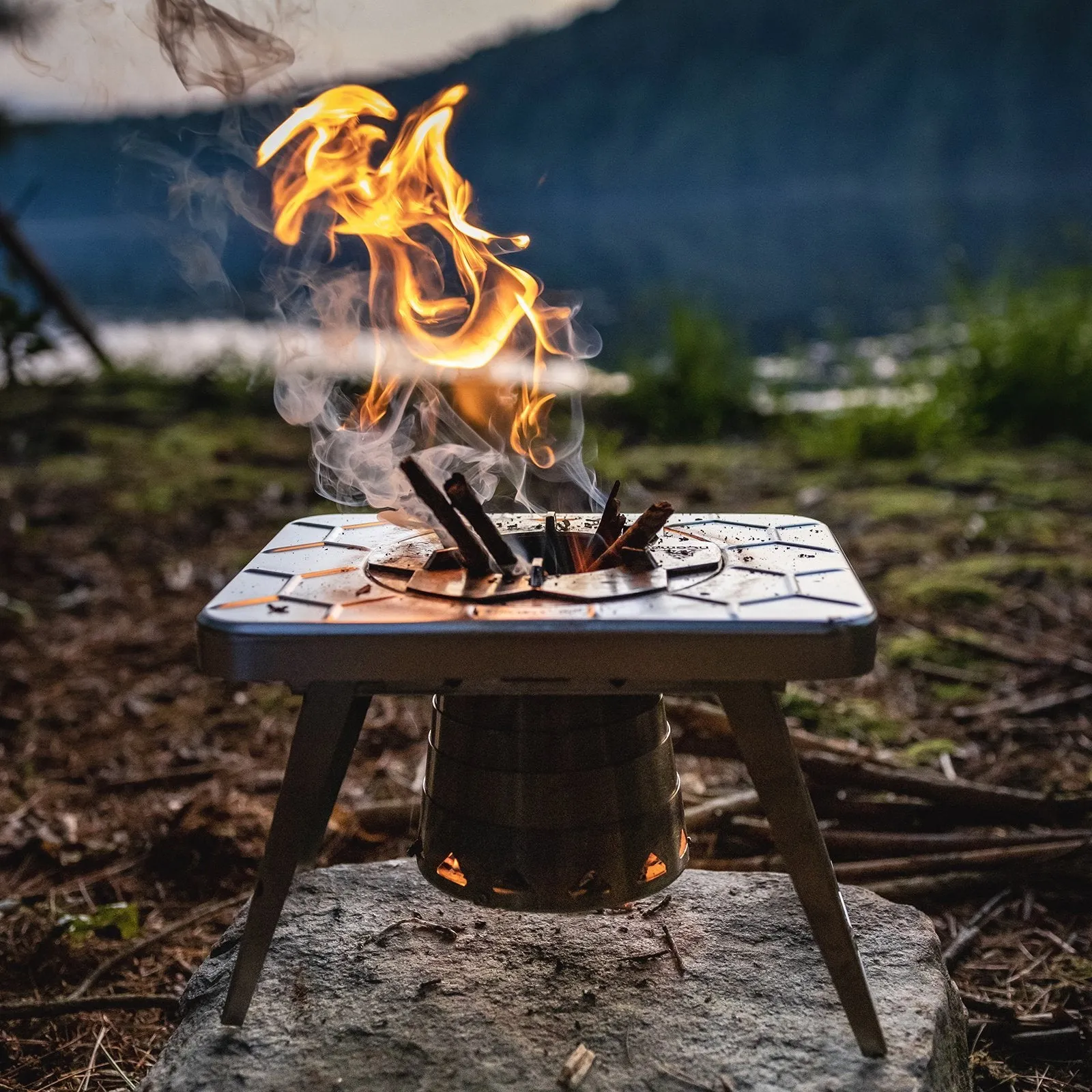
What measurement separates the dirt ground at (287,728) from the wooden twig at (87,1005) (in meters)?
0.01

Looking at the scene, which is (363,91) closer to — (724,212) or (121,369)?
(121,369)

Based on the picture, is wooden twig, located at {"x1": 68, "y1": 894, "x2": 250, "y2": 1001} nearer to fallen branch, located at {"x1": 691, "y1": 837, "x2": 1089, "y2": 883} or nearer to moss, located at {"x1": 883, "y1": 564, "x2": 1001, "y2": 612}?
fallen branch, located at {"x1": 691, "y1": 837, "x2": 1089, "y2": 883}

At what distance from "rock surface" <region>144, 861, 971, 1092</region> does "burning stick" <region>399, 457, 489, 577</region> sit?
0.85m

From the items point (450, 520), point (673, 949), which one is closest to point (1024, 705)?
point (673, 949)

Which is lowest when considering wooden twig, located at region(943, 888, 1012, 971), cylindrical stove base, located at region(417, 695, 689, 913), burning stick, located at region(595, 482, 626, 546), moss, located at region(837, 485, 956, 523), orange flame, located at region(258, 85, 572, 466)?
moss, located at region(837, 485, 956, 523)

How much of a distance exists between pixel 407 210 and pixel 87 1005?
1985mm

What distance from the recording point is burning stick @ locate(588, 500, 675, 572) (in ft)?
7.13

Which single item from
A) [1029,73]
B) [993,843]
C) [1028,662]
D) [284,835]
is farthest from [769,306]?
[1029,73]

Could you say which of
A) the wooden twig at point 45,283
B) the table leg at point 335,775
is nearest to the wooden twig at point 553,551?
the table leg at point 335,775

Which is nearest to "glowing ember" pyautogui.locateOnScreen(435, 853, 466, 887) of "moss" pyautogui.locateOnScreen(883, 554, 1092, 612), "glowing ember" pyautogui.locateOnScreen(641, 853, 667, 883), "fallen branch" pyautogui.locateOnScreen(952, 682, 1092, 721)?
"glowing ember" pyautogui.locateOnScreen(641, 853, 667, 883)

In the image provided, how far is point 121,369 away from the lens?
10008mm

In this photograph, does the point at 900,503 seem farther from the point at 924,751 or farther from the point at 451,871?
the point at 451,871

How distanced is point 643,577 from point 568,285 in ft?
59.2

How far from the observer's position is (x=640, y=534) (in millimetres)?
2182
